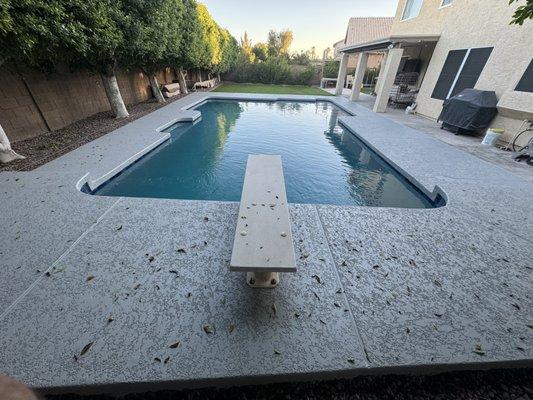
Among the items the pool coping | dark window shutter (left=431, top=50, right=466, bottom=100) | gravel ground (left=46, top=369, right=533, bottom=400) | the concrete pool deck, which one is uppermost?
dark window shutter (left=431, top=50, right=466, bottom=100)

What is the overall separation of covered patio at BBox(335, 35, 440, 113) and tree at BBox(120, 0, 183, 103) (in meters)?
9.74

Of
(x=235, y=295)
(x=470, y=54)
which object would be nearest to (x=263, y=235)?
(x=235, y=295)

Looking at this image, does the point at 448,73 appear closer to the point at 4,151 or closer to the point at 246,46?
the point at 4,151

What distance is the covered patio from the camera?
1119cm

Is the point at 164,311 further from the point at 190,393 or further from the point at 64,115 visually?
the point at 64,115

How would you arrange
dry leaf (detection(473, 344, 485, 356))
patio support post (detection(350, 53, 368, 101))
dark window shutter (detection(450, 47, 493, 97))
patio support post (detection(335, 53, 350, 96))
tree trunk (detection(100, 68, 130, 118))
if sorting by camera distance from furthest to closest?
patio support post (detection(335, 53, 350, 96)) → patio support post (detection(350, 53, 368, 101)) → dark window shutter (detection(450, 47, 493, 97)) → tree trunk (detection(100, 68, 130, 118)) → dry leaf (detection(473, 344, 485, 356))

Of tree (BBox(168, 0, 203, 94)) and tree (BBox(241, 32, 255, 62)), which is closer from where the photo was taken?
tree (BBox(168, 0, 203, 94))

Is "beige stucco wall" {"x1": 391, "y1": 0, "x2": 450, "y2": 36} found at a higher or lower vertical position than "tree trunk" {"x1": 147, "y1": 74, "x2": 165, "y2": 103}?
higher

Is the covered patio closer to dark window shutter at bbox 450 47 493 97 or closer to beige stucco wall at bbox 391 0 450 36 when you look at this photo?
beige stucco wall at bbox 391 0 450 36

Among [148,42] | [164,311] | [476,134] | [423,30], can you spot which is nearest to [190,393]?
[164,311]

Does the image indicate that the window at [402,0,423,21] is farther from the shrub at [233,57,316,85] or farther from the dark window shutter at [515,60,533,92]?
the shrub at [233,57,316,85]

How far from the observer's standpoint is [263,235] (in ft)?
7.87

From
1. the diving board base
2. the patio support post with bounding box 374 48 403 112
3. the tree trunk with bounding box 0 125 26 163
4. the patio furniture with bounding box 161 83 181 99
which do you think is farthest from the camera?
the patio furniture with bounding box 161 83 181 99

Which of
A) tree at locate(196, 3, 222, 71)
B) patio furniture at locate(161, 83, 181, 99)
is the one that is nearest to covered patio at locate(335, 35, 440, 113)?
tree at locate(196, 3, 222, 71)
